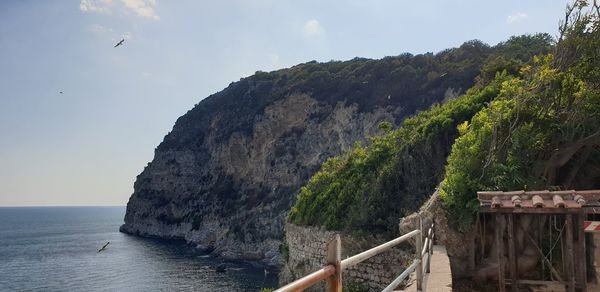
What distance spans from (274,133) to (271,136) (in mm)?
761

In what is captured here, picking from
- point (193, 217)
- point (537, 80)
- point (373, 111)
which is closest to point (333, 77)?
point (373, 111)

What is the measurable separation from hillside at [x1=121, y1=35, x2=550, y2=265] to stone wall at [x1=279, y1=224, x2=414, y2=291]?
3290 cm

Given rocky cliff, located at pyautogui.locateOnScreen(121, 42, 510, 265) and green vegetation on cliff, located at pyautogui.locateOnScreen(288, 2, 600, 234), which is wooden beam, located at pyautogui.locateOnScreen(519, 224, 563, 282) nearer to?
green vegetation on cliff, located at pyautogui.locateOnScreen(288, 2, 600, 234)

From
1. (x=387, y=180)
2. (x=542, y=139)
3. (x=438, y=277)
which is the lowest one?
(x=438, y=277)

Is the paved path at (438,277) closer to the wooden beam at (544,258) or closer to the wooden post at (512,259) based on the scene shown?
the wooden post at (512,259)

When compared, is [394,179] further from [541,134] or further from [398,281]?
[398,281]

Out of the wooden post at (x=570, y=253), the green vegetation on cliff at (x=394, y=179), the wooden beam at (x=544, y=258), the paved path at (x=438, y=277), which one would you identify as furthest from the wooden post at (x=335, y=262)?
the green vegetation on cliff at (x=394, y=179)

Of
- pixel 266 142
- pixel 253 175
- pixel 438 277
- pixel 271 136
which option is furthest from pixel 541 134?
pixel 253 175

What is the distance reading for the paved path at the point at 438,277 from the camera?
248 inches

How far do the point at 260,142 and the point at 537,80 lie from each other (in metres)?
60.0

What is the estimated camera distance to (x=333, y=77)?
2635 inches

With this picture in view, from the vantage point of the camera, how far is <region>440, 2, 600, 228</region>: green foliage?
1009cm

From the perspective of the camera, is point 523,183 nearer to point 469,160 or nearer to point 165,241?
point 469,160

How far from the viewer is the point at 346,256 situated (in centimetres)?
1712
